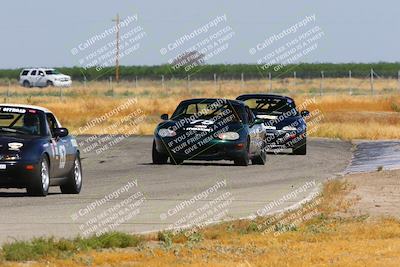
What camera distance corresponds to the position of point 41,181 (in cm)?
2080

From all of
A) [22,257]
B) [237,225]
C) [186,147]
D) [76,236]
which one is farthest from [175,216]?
A: [186,147]

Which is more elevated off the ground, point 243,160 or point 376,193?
point 376,193

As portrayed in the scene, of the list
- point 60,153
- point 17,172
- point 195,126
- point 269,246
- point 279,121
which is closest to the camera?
point 269,246

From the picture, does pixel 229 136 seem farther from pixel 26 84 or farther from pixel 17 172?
pixel 26 84

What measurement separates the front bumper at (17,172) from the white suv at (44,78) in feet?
281

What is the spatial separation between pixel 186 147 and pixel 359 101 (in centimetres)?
4247

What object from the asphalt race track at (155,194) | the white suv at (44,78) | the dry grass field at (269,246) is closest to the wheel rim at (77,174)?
the asphalt race track at (155,194)

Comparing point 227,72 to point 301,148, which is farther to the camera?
point 227,72

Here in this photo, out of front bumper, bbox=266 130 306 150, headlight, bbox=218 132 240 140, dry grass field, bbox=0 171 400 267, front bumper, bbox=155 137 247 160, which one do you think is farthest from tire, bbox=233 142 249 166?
dry grass field, bbox=0 171 400 267

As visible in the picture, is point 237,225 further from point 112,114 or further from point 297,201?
point 112,114

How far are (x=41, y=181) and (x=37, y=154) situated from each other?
456mm

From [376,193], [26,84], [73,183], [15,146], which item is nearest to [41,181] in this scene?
[15,146]

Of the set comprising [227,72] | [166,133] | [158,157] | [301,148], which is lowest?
[227,72]

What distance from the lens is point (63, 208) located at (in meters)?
19.0
